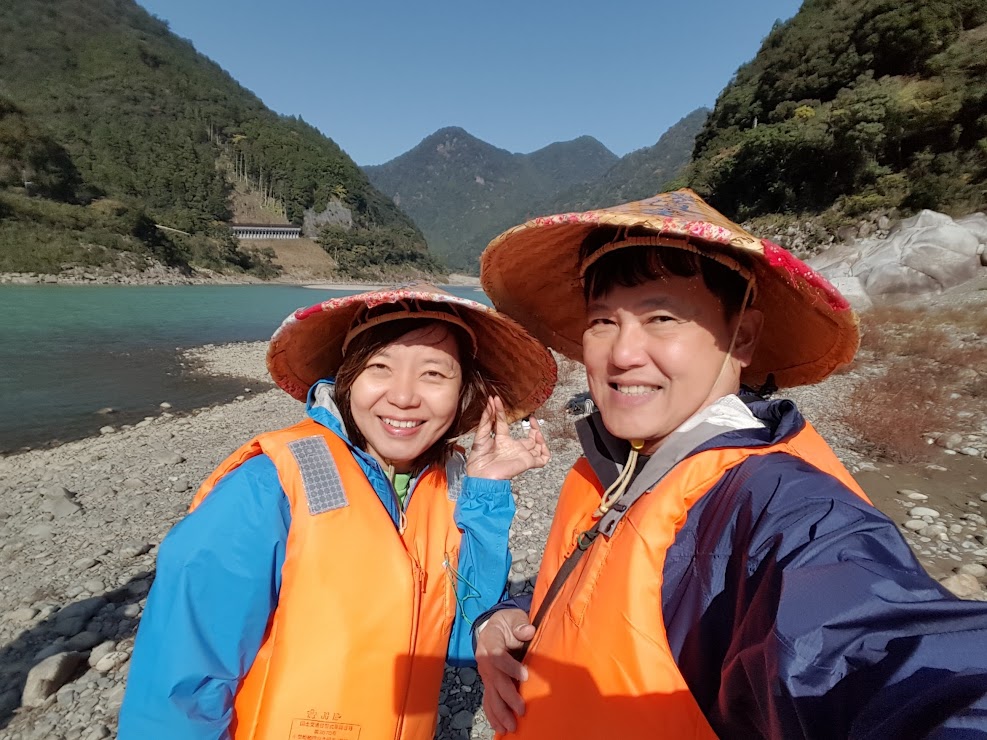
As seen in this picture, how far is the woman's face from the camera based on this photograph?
5.37 ft

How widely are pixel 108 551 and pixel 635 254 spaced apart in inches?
229

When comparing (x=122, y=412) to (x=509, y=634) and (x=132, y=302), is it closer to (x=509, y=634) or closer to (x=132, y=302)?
(x=509, y=634)

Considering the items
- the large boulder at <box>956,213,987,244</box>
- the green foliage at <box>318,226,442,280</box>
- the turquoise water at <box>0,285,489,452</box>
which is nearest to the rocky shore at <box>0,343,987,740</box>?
the turquoise water at <box>0,285,489,452</box>

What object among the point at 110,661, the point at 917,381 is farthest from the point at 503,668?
the point at 917,381

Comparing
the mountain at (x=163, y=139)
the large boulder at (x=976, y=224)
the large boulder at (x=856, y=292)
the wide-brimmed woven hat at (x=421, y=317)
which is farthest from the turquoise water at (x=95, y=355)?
the mountain at (x=163, y=139)

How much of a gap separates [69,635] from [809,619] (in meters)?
4.81

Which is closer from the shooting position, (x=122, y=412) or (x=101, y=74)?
(x=122, y=412)

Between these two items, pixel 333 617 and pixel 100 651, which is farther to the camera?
pixel 100 651

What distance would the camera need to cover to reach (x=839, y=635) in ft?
2.12

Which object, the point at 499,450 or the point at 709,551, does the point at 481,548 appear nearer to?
the point at 499,450

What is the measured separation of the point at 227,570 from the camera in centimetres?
120

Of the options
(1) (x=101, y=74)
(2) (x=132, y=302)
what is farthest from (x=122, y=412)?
(1) (x=101, y=74)

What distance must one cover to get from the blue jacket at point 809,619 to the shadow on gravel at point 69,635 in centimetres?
390

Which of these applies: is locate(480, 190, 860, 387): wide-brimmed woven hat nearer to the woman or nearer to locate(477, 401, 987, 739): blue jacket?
the woman
